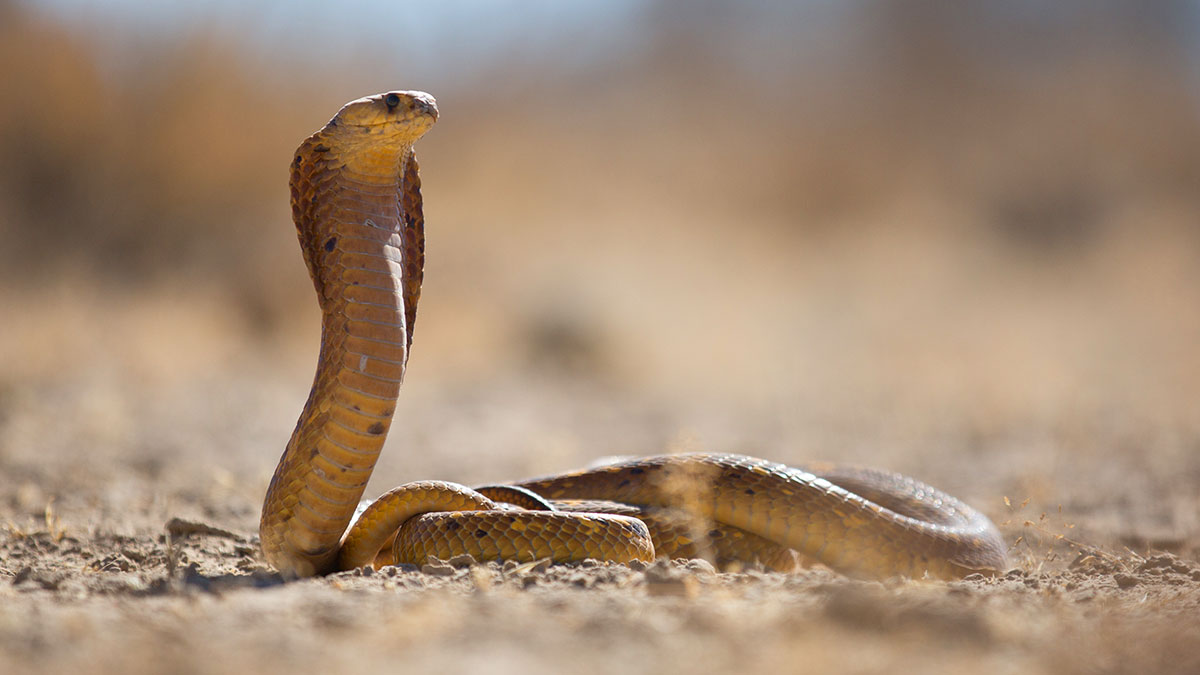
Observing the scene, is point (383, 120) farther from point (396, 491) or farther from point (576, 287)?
A: point (576, 287)

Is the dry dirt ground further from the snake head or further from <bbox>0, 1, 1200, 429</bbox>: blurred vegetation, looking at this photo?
<bbox>0, 1, 1200, 429</bbox>: blurred vegetation

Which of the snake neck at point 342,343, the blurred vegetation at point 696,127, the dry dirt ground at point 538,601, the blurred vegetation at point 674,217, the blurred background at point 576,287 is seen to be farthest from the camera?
the blurred vegetation at point 696,127

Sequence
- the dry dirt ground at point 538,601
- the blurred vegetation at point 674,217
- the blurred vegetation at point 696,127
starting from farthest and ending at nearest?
the blurred vegetation at point 696,127
the blurred vegetation at point 674,217
the dry dirt ground at point 538,601

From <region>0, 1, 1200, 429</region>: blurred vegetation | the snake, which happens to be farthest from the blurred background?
the snake

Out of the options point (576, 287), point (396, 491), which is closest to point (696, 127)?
point (576, 287)

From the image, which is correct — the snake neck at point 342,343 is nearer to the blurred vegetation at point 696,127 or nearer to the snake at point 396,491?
the snake at point 396,491

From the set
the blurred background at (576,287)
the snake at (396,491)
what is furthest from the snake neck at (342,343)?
the blurred background at (576,287)

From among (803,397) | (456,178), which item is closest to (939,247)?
(456,178)
